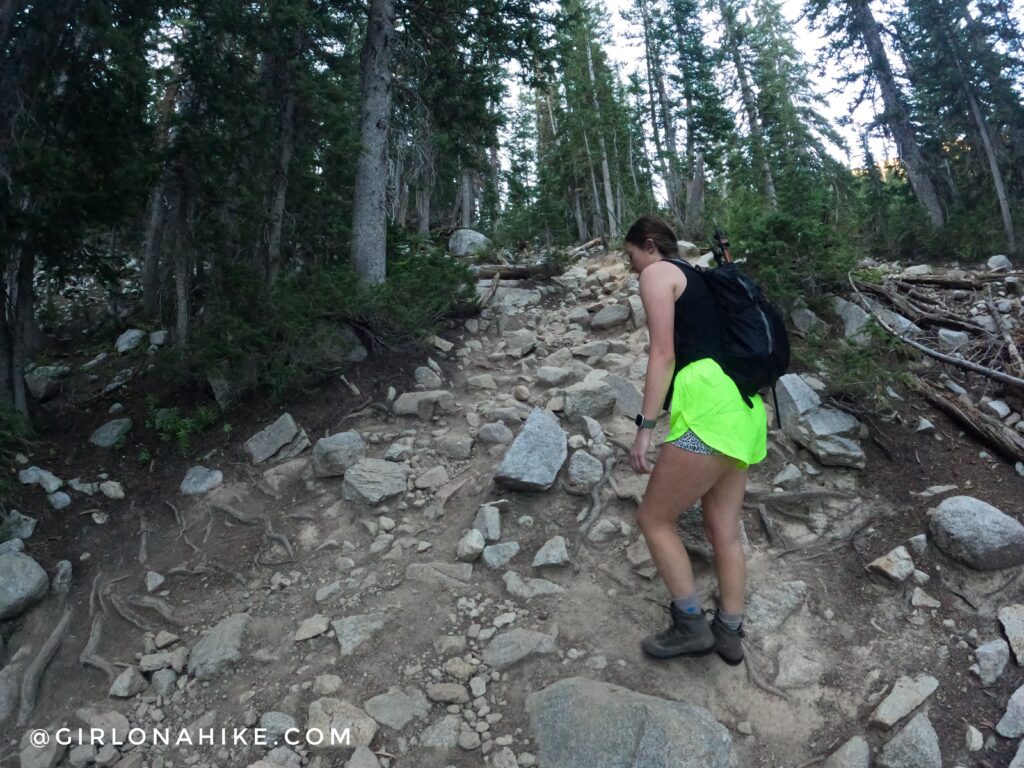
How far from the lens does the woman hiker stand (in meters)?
2.84

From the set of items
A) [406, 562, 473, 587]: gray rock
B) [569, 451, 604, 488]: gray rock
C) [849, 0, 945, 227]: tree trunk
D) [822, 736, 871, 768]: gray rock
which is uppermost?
[849, 0, 945, 227]: tree trunk

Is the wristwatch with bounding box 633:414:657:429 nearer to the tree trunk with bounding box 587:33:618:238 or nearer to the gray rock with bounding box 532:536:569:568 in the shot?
the gray rock with bounding box 532:536:569:568

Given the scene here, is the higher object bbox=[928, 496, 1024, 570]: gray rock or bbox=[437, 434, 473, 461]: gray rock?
bbox=[437, 434, 473, 461]: gray rock

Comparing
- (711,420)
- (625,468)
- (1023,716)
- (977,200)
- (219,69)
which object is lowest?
(1023,716)

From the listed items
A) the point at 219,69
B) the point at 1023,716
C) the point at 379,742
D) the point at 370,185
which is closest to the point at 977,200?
the point at 370,185

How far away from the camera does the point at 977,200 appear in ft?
47.7

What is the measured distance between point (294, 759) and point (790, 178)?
11.7 meters

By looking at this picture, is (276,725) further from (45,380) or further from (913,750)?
(45,380)

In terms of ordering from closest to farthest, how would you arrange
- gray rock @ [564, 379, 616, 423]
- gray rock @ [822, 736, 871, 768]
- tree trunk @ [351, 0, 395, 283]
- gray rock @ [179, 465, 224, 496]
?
1. gray rock @ [822, 736, 871, 768]
2. gray rock @ [179, 465, 224, 496]
3. gray rock @ [564, 379, 616, 423]
4. tree trunk @ [351, 0, 395, 283]

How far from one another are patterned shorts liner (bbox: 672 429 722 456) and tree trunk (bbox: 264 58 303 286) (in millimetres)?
5889

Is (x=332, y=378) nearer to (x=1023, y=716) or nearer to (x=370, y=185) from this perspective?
(x=370, y=185)

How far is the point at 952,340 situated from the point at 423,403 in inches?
222

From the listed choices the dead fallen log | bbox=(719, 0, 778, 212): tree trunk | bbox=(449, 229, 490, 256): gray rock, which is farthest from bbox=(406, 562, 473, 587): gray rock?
bbox=(719, 0, 778, 212): tree trunk

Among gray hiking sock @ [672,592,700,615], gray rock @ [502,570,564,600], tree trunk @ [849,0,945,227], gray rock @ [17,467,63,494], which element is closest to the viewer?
gray hiking sock @ [672,592,700,615]
